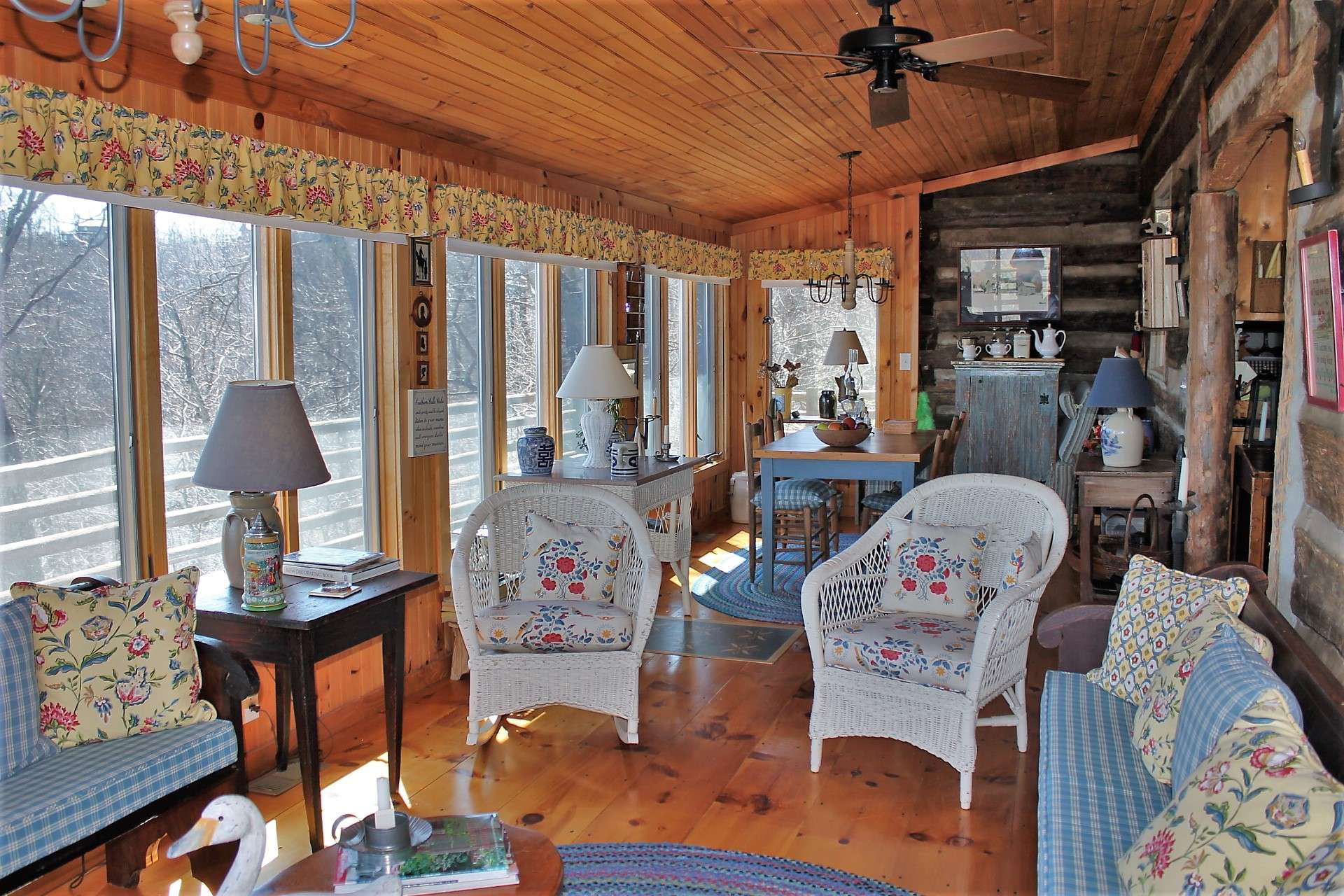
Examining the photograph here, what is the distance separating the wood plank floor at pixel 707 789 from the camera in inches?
119

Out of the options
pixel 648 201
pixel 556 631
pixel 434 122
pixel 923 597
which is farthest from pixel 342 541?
pixel 648 201

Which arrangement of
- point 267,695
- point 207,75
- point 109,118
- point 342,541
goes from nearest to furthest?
point 109,118, point 207,75, point 267,695, point 342,541

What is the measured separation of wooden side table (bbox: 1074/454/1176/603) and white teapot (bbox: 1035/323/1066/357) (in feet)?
8.74

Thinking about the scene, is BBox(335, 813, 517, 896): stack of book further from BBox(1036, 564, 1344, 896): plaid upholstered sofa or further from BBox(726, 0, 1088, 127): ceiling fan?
BBox(726, 0, 1088, 127): ceiling fan

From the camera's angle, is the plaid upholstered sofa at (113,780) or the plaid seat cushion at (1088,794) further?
the plaid upholstered sofa at (113,780)

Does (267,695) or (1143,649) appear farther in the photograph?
(267,695)

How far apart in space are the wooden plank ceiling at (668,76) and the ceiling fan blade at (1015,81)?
0.99ft

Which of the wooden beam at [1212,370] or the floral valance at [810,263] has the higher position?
the floral valance at [810,263]

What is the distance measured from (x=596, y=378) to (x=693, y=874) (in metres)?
2.56

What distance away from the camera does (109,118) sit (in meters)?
2.98

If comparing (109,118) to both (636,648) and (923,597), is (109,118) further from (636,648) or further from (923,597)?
(923,597)

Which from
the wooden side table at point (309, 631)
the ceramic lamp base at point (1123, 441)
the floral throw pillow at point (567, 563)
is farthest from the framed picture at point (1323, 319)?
the wooden side table at point (309, 631)

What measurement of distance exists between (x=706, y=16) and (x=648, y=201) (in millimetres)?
3337

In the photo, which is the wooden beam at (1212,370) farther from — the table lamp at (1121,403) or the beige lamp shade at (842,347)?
the beige lamp shade at (842,347)
